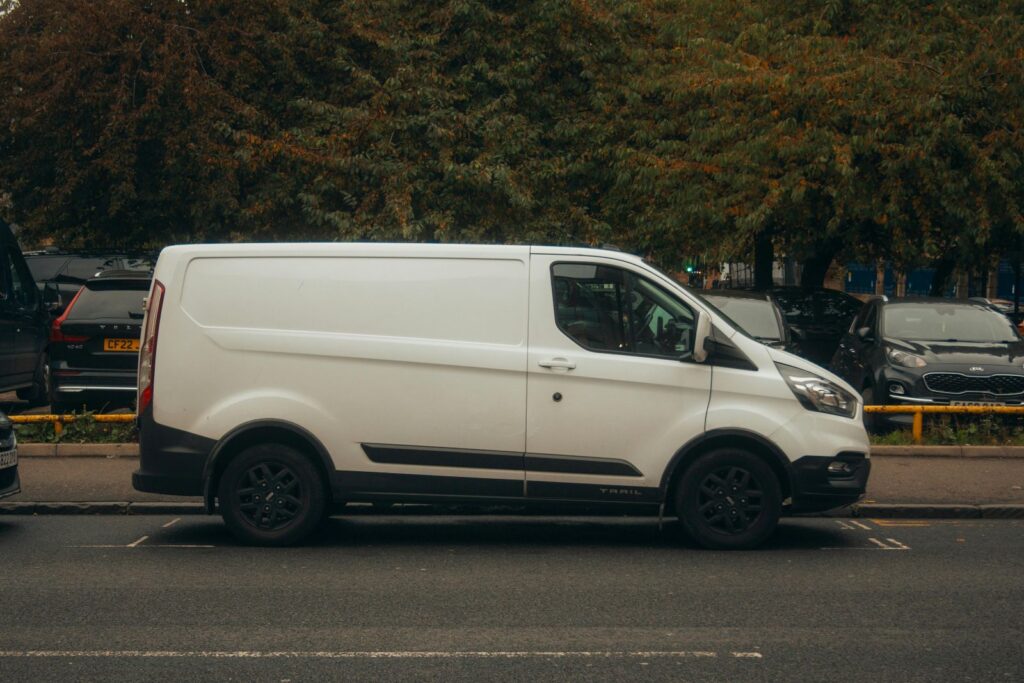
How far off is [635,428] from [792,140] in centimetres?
1534

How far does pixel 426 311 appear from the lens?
8773 millimetres

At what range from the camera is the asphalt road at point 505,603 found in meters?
5.95

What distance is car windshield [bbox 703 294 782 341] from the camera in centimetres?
1583

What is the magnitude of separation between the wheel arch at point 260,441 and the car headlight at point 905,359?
8114mm

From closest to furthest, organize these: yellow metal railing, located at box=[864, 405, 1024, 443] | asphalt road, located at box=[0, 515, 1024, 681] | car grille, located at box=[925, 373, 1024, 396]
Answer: asphalt road, located at box=[0, 515, 1024, 681], yellow metal railing, located at box=[864, 405, 1024, 443], car grille, located at box=[925, 373, 1024, 396]

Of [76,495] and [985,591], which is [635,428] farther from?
[76,495]

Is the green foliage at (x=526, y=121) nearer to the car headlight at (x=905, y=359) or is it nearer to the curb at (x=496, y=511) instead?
the car headlight at (x=905, y=359)

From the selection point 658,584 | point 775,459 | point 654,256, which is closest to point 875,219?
point 654,256

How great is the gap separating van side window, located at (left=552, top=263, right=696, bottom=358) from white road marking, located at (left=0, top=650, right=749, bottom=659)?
2980mm

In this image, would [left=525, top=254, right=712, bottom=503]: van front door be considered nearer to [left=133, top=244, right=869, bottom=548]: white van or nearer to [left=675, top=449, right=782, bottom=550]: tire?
[left=133, top=244, right=869, bottom=548]: white van

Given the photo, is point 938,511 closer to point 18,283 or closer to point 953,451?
point 953,451

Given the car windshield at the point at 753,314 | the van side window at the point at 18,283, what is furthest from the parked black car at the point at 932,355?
the van side window at the point at 18,283

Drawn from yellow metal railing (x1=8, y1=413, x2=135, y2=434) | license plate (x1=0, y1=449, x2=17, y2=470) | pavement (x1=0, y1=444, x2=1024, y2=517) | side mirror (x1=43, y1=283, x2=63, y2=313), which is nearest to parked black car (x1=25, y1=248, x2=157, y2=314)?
side mirror (x1=43, y1=283, x2=63, y2=313)

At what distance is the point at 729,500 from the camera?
28.9 ft
